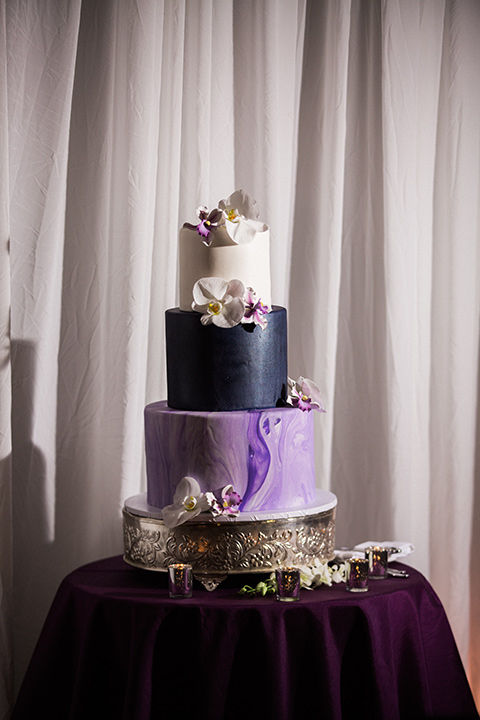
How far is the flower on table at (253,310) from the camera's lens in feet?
5.21

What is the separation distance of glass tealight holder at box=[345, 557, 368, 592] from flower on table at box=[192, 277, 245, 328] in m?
0.50

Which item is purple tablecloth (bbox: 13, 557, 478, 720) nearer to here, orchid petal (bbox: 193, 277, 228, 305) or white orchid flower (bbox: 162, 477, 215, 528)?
white orchid flower (bbox: 162, 477, 215, 528)

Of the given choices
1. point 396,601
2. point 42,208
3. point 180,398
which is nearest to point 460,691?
point 396,601

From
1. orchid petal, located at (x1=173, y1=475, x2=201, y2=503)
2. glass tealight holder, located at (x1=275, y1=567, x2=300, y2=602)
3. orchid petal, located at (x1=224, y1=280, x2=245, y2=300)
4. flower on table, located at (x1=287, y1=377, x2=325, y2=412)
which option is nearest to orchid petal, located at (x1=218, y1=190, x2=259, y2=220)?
orchid petal, located at (x1=224, y1=280, x2=245, y2=300)

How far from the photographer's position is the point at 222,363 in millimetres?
1599

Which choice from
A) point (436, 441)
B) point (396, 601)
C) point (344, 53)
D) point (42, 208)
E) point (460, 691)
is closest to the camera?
point (396, 601)

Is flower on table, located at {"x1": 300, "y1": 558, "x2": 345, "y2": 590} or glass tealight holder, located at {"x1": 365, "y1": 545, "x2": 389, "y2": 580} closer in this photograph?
flower on table, located at {"x1": 300, "y1": 558, "x2": 345, "y2": 590}

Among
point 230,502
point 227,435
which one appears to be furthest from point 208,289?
point 230,502

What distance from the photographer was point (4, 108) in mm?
1775

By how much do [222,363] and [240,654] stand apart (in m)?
0.52

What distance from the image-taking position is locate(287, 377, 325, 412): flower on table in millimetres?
1671

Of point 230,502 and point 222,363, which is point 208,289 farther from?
point 230,502

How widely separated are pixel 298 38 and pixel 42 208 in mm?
786

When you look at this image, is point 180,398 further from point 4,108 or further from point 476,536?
point 476,536
